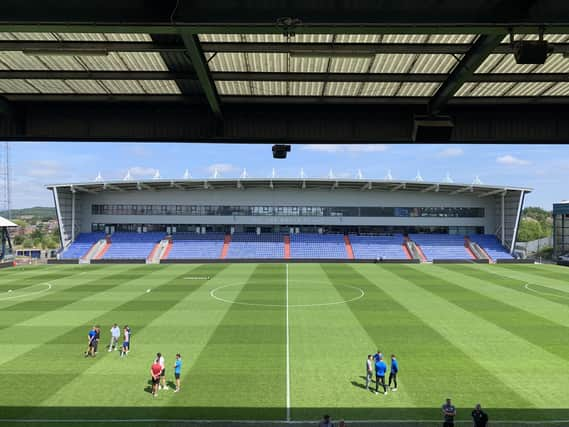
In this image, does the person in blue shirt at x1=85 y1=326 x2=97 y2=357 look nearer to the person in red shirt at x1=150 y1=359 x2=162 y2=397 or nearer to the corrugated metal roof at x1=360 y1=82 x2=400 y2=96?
the person in red shirt at x1=150 y1=359 x2=162 y2=397

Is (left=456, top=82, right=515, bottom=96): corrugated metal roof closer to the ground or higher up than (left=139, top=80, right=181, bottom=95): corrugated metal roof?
closer to the ground

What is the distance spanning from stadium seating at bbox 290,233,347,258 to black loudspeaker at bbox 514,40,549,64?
5535cm

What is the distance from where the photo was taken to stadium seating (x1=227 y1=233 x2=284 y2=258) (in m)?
60.2

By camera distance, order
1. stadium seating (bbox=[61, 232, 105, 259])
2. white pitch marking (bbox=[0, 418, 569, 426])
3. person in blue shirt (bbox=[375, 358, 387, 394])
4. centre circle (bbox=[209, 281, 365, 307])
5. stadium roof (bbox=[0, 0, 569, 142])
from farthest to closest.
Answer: stadium seating (bbox=[61, 232, 105, 259]), centre circle (bbox=[209, 281, 365, 307]), person in blue shirt (bbox=[375, 358, 387, 394]), white pitch marking (bbox=[0, 418, 569, 426]), stadium roof (bbox=[0, 0, 569, 142])

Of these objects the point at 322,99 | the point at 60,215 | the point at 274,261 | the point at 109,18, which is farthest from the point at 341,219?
the point at 109,18

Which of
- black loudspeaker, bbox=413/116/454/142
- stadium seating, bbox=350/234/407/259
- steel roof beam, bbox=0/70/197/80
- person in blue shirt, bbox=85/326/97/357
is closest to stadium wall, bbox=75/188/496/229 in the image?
stadium seating, bbox=350/234/407/259

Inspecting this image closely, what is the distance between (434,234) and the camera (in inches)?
2606

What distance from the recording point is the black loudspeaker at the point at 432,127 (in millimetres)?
8234

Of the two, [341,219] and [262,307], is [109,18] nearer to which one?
[262,307]

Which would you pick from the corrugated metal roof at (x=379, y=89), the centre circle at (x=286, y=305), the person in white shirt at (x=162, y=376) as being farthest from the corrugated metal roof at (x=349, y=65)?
the centre circle at (x=286, y=305)

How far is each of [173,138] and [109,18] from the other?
13.8 ft

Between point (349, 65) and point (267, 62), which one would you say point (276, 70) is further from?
point (349, 65)

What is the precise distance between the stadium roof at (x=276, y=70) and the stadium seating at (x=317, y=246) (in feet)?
171

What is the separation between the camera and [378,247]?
205ft
